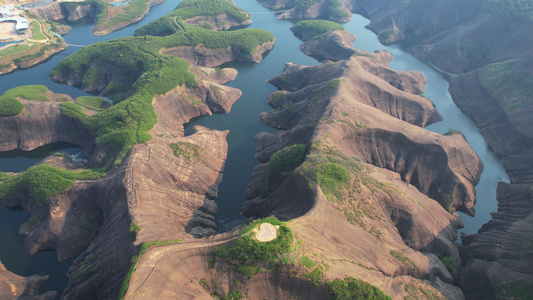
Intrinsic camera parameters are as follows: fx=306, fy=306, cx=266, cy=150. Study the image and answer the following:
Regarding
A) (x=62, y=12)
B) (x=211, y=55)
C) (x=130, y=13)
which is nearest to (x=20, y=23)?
(x=62, y=12)

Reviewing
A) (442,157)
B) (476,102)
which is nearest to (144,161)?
(442,157)

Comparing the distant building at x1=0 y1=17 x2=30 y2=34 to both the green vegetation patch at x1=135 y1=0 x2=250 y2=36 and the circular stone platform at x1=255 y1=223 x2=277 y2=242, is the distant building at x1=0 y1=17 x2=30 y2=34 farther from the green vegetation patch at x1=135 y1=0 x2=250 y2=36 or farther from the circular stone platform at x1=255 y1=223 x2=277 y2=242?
the circular stone platform at x1=255 y1=223 x2=277 y2=242

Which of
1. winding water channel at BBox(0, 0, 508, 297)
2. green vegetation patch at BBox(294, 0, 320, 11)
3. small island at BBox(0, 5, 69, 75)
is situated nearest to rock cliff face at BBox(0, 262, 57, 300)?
winding water channel at BBox(0, 0, 508, 297)

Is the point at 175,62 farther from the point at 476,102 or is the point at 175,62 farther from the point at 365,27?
the point at 365,27

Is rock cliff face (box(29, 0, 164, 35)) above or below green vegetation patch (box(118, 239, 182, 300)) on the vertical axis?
below

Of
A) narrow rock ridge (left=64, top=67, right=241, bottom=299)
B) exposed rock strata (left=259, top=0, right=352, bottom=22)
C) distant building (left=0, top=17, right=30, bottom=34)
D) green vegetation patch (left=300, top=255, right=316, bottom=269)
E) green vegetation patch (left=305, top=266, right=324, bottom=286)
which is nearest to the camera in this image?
green vegetation patch (left=305, top=266, right=324, bottom=286)

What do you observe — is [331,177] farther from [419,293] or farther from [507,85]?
[507,85]

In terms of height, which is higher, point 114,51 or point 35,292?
point 114,51
